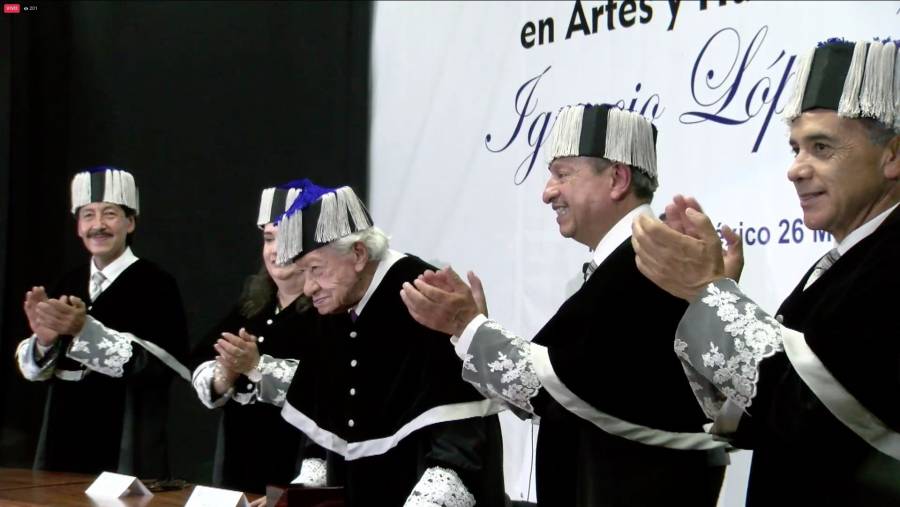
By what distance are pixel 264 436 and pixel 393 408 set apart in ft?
3.96

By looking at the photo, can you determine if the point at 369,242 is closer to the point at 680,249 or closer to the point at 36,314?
the point at 680,249

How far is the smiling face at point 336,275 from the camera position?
2717 millimetres

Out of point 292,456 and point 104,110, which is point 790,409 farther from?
point 104,110

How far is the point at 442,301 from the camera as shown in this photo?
87.7 inches

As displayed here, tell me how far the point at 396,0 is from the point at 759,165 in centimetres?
214

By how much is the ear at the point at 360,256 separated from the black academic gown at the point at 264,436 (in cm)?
88

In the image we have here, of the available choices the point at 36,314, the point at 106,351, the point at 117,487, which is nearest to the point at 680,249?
the point at 117,487

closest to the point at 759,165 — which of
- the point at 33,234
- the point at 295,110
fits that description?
the point at 295,110

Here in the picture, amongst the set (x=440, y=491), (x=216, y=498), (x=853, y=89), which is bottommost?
(x=216, y=498)

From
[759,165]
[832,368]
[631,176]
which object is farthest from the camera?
[759,165]

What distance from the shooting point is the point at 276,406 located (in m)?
3.58

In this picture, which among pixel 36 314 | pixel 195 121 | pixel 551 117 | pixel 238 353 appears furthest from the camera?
pixel 195 121

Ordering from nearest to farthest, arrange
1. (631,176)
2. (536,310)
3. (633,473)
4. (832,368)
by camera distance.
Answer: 1. (832,368)
2. (633,473)
3. (631,176)
4. (536,310)

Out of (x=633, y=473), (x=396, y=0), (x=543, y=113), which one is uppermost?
(x=396, y=0)
